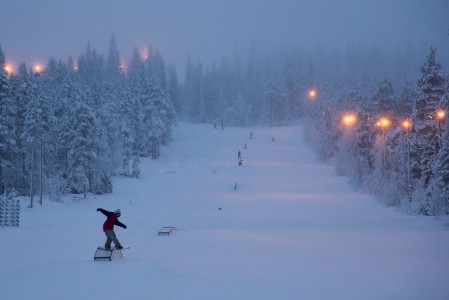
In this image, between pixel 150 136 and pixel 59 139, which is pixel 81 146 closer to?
pixel 59 139

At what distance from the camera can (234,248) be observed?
57.4 feet

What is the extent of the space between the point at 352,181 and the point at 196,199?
61.5 ft

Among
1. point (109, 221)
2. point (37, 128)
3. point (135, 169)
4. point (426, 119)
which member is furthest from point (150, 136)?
point (109, 221)

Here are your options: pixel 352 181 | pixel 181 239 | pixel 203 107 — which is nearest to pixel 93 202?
pixel 181 239

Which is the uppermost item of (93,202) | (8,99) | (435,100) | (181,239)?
(435,100)

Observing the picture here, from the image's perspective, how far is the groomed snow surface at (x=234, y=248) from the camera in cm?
1127

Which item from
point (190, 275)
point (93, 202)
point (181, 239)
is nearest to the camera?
point (190, 275)

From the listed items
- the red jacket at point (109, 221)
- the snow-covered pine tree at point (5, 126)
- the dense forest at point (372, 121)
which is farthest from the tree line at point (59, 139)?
the dense forest at point (372, 121)

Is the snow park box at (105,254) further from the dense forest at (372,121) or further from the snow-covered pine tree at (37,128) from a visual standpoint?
the snow-covered pine tree at (37,128)

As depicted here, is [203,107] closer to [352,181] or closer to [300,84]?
[300,84]

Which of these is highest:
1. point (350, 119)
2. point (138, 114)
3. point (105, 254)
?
point (350, 119)

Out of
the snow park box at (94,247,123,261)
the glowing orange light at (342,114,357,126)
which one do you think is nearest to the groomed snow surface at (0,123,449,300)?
the snow park box at (94,247,123,261)

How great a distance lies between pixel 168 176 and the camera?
56.5 m

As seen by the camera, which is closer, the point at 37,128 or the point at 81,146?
the point at 37,128
